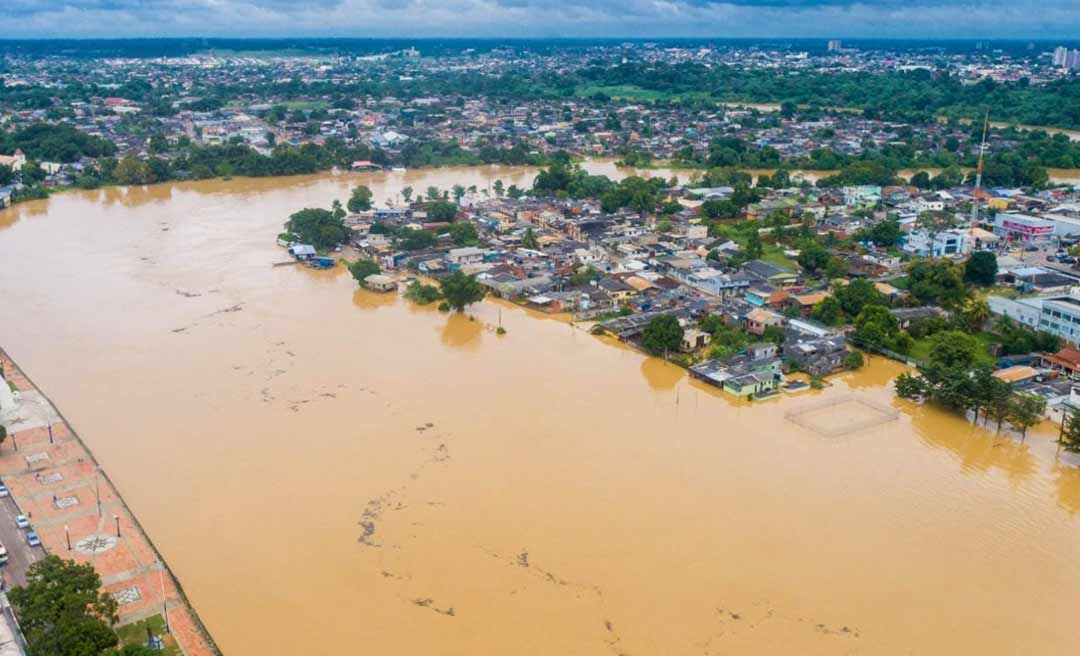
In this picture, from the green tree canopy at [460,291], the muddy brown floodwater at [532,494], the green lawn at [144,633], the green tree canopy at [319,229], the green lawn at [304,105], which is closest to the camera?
the green lawn at [144,633]

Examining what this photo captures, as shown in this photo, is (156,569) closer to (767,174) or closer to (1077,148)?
(767,174)

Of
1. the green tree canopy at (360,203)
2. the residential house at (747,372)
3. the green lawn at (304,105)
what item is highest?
the green lawn at (304,105)

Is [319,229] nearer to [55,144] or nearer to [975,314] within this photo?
[975,314]

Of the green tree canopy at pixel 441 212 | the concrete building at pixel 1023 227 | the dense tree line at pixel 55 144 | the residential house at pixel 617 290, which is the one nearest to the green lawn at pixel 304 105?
the dense tree line at pixel 55 144

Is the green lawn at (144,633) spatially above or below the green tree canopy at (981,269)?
below

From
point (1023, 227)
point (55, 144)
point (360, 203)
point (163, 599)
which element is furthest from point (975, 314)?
point (55, 144)

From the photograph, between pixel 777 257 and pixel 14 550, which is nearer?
A: pixel 14 550

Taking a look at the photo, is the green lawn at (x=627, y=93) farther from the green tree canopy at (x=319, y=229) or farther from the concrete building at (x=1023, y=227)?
the green tree canopy at (x=319, y=229)
